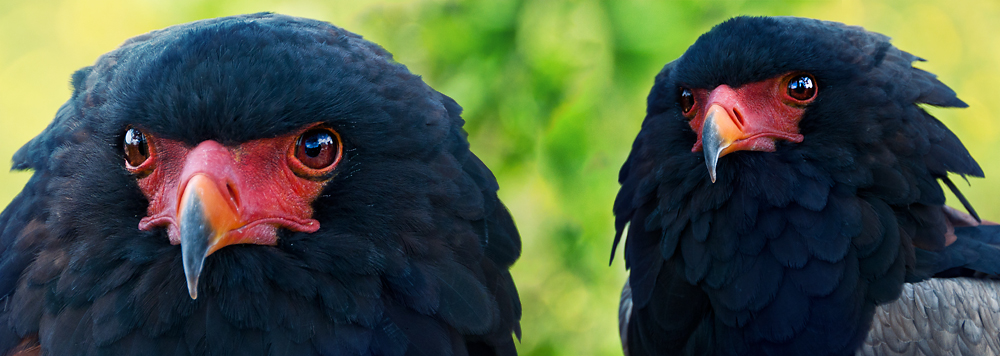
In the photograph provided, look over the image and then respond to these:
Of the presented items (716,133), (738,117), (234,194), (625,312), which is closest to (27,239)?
(234,194)

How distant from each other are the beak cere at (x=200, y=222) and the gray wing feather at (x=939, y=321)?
6.50 ft

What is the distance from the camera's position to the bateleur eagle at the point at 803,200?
255 cm

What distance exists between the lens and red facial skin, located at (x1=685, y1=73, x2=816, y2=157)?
268 centimetres

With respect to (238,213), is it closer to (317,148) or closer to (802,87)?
(317,148)

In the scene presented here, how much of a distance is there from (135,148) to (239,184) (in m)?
0.29

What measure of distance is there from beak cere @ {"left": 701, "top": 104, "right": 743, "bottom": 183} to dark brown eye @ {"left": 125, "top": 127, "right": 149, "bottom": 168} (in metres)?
1.65

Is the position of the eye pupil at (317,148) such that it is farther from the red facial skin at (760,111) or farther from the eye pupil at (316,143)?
the red facial skin at (760,111)

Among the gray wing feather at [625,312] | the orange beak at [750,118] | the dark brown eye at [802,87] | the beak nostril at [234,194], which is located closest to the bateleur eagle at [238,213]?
the beak nostril at [234,194]

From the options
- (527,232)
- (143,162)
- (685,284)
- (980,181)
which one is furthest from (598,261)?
(980,181)

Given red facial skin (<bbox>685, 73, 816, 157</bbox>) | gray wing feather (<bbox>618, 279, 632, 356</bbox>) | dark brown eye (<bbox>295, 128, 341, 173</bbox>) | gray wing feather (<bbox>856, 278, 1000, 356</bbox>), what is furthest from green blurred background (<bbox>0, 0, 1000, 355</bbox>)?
dark brown eye (<bbox>295, 128, 341, 173</bbox>)

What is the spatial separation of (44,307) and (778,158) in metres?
2.22

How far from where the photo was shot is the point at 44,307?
200cm

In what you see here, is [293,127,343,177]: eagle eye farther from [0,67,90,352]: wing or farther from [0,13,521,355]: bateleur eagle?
[0,67,90,352]: wing

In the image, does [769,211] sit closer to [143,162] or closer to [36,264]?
[143,162]
